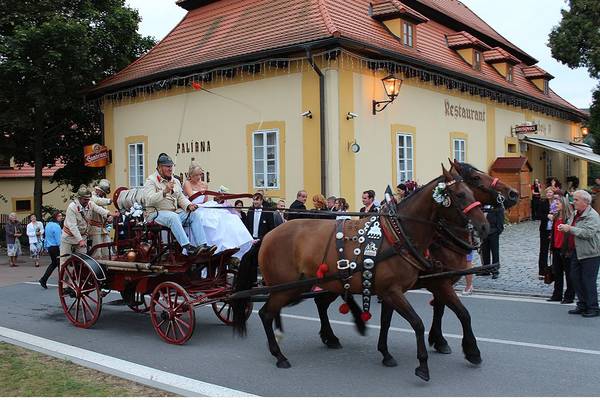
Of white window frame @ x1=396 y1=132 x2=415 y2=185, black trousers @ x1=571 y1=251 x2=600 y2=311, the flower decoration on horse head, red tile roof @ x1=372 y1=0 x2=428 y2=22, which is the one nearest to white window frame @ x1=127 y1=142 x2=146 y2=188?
white window frame @ x1=396 y1=132 x2=415 y2=185

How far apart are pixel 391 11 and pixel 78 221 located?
33.4 feet

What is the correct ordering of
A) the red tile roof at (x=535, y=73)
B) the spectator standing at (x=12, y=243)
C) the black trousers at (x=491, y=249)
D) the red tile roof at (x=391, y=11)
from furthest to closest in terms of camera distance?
the red tile roof at (x=535, y=73) < the spectator standing at (x=12, y=243) < the red tile roof at (x=391, y=11) < the black trousers at (x=491, y=249)

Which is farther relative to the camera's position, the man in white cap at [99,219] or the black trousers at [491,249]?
the black trousers at [491,249]

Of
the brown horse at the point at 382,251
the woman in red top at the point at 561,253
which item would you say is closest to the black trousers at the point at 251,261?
the brown horse at the point at 382,251

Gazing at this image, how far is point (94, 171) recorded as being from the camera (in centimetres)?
2105

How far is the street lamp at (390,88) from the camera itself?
46.1ft

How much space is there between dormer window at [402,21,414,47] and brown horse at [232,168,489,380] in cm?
1078

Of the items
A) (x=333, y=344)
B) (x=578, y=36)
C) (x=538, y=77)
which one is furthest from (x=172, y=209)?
(x=578, y=36)

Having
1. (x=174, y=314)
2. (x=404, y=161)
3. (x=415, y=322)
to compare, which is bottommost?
(x=174, y=314)

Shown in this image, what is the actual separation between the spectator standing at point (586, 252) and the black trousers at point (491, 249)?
281 cm

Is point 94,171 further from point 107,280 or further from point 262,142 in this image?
point 107,280

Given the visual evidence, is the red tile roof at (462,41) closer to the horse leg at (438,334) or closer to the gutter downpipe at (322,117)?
the gutter downpipe at (322,117)

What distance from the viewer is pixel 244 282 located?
21.9 feet

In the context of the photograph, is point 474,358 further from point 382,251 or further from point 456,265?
point 382,251
